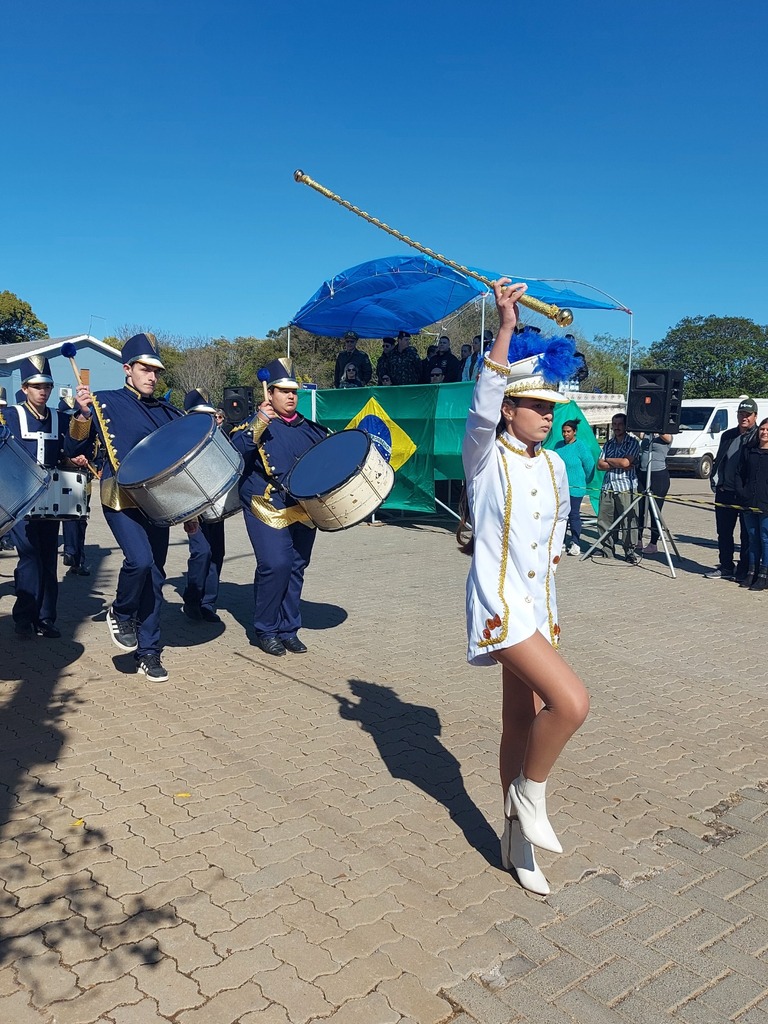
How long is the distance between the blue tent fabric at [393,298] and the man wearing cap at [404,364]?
3.05 feet

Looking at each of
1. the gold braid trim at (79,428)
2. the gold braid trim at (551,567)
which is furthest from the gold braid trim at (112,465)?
the gold braid trim at (551,567)

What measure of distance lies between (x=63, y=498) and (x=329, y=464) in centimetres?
206

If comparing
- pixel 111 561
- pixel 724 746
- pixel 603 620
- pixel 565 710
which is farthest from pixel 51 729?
pixel 111 561

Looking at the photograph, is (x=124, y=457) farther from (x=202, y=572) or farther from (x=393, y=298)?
(x=393, y=298)

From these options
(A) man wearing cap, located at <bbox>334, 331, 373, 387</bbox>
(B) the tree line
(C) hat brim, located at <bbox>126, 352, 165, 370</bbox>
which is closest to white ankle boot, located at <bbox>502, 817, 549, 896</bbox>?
(C) hat brim, located at <bbox>126, 352, 165, 370</bbox>

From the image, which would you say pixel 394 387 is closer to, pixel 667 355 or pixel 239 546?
pixel 239 546

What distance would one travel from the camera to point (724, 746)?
16.2ft

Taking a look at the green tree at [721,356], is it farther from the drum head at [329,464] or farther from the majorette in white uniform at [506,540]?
the majorette in white uniform at [506,540]

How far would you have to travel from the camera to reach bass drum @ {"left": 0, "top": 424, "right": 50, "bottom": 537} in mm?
4719

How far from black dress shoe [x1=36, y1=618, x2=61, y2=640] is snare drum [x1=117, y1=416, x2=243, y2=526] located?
193 centimetres

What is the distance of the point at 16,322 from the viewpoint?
44250mm

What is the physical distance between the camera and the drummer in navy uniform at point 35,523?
6348mm

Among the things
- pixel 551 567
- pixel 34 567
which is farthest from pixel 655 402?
pixel 551 567

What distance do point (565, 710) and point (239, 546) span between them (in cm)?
928
